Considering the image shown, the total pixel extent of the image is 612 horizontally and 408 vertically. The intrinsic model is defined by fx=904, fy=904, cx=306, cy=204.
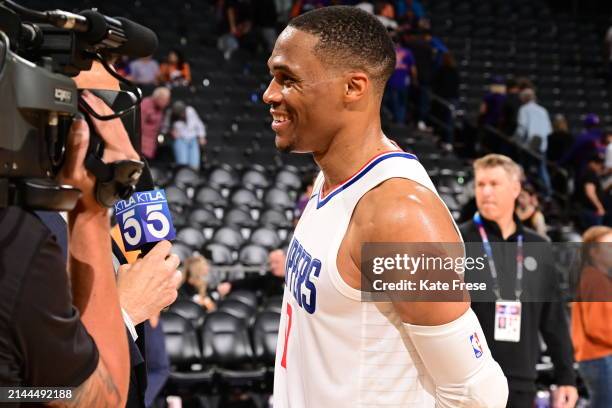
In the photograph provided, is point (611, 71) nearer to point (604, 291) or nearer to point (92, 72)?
point (604, 291)

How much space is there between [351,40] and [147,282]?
0.84m

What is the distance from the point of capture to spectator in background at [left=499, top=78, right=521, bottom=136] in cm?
1394

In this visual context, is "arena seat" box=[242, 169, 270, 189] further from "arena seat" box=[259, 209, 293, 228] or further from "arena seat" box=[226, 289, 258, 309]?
"arena seat" box=[226, 289, 258, 309]

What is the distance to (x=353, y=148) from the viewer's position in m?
2.51

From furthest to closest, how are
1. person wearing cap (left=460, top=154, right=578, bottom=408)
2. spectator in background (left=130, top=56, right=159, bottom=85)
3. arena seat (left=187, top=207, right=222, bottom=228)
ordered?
spectator in background (left=130, top=56, right=159, bottom=85) → arena seat (left=187, top=207, right=222, bottom=228) → person wearing cap (left=460, top=154, right=578, bottom=408)

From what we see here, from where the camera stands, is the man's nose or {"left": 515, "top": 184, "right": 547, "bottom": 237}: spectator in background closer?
the man's nose

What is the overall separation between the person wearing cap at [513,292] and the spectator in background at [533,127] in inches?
352

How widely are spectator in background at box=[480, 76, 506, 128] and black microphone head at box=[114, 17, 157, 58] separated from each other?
12.8 metres

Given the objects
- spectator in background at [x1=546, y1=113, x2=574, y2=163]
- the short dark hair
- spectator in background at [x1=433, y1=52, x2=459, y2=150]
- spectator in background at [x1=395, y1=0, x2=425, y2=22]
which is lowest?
the short dark hair

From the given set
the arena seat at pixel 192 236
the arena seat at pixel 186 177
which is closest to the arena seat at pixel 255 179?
the arena seat at pixel 186 177

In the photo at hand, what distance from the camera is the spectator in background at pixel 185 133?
37.8ft

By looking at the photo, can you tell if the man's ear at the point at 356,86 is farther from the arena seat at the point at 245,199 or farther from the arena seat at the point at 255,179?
the arena seat at the point at 255,179

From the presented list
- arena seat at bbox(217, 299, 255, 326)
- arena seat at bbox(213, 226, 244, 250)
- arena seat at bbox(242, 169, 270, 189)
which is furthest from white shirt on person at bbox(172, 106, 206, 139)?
arena seat at bbox(217, 299, 255, 326)

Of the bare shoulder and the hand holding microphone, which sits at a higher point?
the bare shoulder
